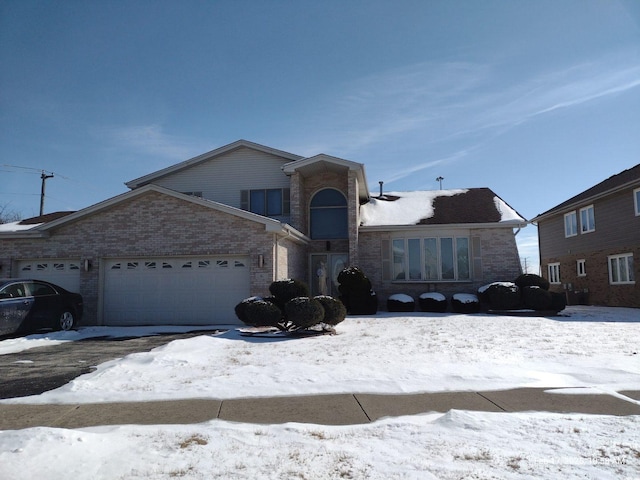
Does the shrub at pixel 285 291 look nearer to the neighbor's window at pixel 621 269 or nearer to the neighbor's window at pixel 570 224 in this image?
the neighbor's window at pixel 621 269

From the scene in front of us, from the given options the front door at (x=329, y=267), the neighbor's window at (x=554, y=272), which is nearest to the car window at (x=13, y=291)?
the front door at (x=329, y=267)

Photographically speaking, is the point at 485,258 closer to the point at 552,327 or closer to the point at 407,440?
the point at 552,327

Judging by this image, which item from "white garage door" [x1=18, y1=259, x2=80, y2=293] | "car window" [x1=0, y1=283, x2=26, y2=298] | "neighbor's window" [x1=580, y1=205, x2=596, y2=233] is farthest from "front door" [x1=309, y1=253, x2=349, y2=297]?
"neighbor's window" [x1=580, y1=205, x2=596, y2=233]

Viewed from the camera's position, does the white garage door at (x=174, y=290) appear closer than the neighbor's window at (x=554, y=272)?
Yes

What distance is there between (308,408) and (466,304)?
13905 millimetres

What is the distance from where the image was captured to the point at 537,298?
16891 millimetres

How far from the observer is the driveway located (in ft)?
22.9

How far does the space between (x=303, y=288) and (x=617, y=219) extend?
15.4 meters

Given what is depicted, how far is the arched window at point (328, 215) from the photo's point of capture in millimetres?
20422

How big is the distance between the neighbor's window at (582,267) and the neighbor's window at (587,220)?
1530 mm

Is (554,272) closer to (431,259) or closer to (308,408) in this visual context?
(431,259)

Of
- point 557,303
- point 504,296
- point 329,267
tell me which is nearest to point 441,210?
point 504,296

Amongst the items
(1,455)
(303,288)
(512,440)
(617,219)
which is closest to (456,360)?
(512,440)

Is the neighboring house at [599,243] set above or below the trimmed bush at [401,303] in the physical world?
above
